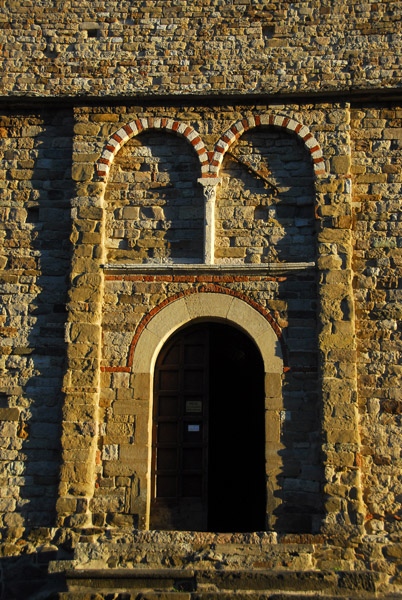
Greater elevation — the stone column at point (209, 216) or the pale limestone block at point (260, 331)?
the stone column at point (209, 216)

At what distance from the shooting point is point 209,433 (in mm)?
6742

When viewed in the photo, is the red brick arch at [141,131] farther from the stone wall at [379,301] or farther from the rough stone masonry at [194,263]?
the stone wall at [379,301]

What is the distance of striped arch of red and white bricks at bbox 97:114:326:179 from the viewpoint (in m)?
7.02

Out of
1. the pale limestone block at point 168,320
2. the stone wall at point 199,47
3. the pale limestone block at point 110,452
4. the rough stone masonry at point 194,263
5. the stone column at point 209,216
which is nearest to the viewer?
the rough stone masonry at point 194,263

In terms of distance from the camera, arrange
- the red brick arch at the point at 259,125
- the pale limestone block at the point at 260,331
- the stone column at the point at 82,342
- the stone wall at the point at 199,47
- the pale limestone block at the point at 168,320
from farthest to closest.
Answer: the stone wall at the point at 199,47 → the red brick arch at the point at 259,125 → the pale limestone block at the point at 168,320 → the pale limestone block at the point at 260,331 → the stone column at the point at 82,342

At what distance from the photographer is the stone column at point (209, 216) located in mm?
6840

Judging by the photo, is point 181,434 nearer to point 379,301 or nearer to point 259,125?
point 379,301

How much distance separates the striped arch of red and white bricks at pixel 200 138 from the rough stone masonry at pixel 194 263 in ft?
Answer: 0.07

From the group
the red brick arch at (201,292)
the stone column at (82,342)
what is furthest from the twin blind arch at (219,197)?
the red brick arch at (201,292)

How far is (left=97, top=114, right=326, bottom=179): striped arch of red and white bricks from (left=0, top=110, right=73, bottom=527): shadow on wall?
51cm

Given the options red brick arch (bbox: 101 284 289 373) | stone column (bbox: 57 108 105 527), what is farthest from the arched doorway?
stone column (bbox: 57 108 105 527)

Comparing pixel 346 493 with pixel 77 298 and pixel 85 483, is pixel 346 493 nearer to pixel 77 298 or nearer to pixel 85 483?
pixel 85 483

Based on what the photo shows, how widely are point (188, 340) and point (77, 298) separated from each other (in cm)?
118

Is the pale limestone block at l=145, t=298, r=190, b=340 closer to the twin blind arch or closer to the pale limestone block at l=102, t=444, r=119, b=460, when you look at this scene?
the twin blind arch
